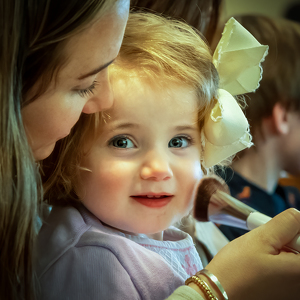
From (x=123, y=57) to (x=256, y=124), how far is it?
0.34m

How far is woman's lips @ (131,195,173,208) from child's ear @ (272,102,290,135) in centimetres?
36

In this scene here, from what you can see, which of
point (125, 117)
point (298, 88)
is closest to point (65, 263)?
point (125, 117)

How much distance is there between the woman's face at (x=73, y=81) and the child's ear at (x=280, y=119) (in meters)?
0.46

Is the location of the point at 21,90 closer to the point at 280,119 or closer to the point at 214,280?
the point at 214,280

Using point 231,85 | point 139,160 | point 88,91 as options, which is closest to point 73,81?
point 88,91

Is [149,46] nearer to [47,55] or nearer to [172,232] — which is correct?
[47,55]

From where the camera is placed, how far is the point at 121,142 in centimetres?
58

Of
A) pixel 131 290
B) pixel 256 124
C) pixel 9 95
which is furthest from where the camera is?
pixel 256 124

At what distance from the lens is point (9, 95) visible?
1.38ft

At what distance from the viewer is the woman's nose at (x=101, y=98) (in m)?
0.54

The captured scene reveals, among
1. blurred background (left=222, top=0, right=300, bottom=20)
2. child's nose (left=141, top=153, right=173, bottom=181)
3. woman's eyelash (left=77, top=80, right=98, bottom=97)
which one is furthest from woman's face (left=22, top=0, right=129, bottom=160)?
blurred background (left=222, top=0, right=300, bottom=20)

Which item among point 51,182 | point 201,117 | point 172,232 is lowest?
point 172,232

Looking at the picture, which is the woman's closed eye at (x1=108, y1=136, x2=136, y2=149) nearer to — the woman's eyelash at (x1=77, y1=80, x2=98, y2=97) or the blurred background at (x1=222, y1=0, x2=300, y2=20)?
the woman's eyelash at (x1=77, y1=80, x2=98, y2=97)

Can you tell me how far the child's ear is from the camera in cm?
86
